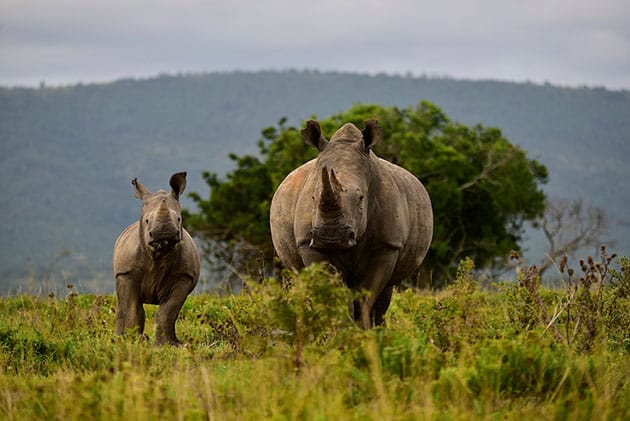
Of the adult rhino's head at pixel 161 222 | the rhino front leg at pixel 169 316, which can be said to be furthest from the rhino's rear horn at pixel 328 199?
the rhino front leg at pixel 169 316

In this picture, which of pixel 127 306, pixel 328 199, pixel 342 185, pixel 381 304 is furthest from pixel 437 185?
pixel 328 199

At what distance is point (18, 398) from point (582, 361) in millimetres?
3957

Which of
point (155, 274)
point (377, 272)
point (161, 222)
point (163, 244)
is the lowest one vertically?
point (155, 274)

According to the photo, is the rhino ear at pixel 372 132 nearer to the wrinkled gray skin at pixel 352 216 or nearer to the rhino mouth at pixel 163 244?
the wrinkled gray skin at pixel 352 216

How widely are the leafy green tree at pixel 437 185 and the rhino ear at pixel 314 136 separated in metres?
21.4

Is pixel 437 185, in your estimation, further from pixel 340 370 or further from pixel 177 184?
pixel 340 370

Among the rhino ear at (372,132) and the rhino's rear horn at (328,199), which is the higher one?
the rhino ear at (372,132)

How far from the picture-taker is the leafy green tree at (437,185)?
34031 mm

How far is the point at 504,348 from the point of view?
7680 millimetres

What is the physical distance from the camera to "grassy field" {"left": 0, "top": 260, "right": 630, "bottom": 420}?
678 cm

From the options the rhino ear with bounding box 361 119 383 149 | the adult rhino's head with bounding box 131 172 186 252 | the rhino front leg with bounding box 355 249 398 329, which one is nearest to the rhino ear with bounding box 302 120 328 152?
the rhino ear with bounding box 361 119 383 149

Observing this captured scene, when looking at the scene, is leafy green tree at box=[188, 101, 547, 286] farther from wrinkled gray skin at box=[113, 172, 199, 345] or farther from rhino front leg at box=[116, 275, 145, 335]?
rhino front leg at box=[116, 275, 145, 335]

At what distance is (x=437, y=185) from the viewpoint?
33750 mm

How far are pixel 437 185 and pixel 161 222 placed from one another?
76.5ft
